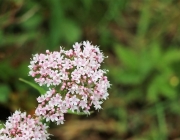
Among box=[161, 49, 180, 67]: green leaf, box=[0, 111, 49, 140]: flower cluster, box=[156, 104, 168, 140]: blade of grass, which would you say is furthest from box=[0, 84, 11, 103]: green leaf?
box=[161, 49, 180, 67]: green leaf

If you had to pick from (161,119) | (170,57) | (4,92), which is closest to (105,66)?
(170,57)

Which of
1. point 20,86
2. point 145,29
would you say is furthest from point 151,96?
point 20,86

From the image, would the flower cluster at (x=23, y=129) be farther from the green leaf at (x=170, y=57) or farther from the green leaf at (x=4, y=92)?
the green leaf at (x=170, y=57)

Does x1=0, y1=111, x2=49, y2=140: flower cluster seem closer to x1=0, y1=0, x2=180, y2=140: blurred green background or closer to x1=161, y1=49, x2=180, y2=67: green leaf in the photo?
x1=0, y1=0, x2=180, y2=140: blurred green background

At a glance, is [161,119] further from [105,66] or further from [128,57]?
[105,66]

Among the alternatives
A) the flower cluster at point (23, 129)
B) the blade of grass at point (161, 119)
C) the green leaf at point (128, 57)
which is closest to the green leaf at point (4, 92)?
the flower cluster at point (23, 129)

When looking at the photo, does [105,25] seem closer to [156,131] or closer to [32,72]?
[156,131]
